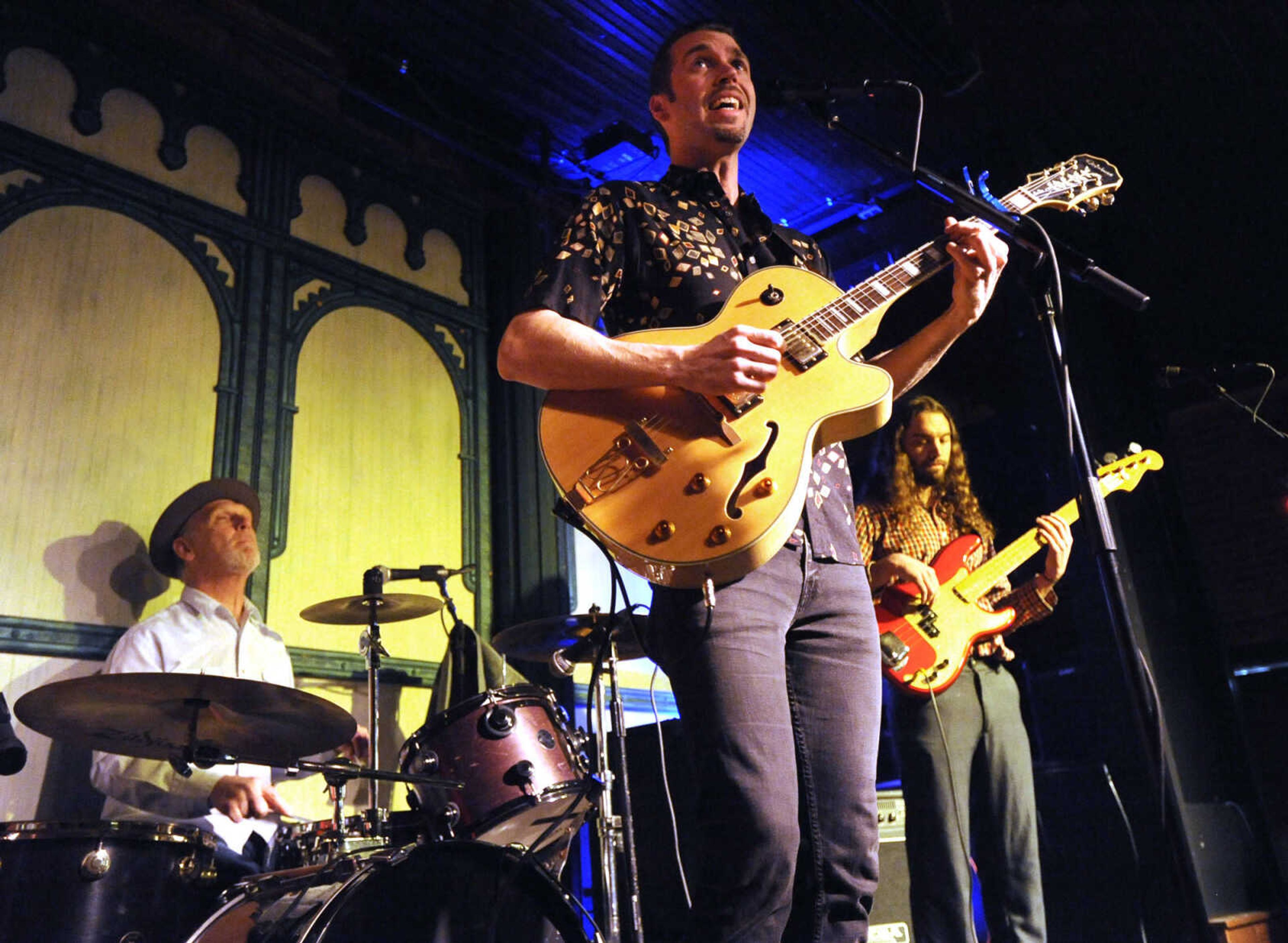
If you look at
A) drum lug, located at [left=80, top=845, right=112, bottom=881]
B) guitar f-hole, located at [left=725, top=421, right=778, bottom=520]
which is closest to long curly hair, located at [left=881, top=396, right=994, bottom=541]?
guitar f-hole, located at [left=725, top=421, right=778, bottom=520]

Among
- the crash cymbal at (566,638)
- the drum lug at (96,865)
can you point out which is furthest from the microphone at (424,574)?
the drum lug at (96,865)

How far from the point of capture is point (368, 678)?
371cm

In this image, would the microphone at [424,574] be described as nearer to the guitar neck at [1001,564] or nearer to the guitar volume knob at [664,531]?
the guitar neck at [1001,564]

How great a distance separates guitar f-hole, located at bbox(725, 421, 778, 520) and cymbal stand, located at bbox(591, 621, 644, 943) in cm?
148

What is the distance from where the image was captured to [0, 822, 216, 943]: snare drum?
2.06 metres

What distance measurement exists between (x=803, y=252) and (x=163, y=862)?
1951 mm

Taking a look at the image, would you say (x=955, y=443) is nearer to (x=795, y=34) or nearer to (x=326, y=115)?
(x=795, y=34)

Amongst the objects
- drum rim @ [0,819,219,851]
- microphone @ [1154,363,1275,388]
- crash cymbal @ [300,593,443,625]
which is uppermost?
microphone @ [1154,363,1275,388]

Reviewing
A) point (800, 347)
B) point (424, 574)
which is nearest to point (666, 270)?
point (800, 347)

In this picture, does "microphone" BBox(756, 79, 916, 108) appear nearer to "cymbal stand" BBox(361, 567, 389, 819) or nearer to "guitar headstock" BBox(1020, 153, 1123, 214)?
"guitar headstock" BBox(1020, 153, 1123, 214)

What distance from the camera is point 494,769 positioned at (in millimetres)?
2764

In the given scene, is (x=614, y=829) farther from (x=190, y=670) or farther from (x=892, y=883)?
(x=190, y=670)

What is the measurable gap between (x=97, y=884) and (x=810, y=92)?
231 cm

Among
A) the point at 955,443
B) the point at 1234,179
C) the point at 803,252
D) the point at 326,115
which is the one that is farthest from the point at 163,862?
the point at 1234,179
